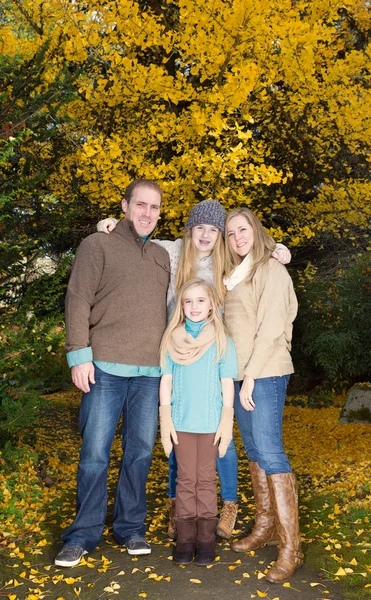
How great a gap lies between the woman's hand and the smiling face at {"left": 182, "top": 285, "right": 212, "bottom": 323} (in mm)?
454

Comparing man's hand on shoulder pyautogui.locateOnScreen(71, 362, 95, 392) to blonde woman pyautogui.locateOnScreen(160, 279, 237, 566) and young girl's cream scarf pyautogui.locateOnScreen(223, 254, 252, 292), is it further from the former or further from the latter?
young girl's cream scarf pyautogui.locateOnScreen(223, 254, 252, 292)

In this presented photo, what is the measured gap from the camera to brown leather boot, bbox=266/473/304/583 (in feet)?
11.2

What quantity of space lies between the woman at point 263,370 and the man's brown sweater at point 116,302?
0.48 metres

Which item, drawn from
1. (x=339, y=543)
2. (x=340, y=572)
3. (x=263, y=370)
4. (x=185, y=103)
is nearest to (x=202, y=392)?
(x=263, y=370)

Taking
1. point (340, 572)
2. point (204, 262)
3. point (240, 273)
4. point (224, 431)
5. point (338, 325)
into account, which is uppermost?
point (338, 325)

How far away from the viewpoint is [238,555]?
3.67m

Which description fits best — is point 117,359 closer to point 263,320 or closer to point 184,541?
point 263,320

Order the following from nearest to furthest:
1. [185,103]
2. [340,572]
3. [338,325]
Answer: [340,572]
[185,103]
[338,325]

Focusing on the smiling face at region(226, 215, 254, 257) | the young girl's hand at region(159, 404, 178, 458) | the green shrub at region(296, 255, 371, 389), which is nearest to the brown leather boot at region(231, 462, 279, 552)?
the young girl's hand at region(159, 404, 178, 458)

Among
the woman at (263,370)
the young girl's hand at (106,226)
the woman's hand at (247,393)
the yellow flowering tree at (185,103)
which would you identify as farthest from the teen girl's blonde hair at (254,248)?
the yellow flowering tree at (185,103)

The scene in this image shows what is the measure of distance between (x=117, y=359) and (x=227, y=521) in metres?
1.32

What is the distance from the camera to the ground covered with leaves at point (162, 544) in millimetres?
3238

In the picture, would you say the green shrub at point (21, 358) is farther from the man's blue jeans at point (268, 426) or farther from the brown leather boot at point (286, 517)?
the brown leather boot at point (286, 517)

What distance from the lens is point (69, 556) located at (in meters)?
3.49
